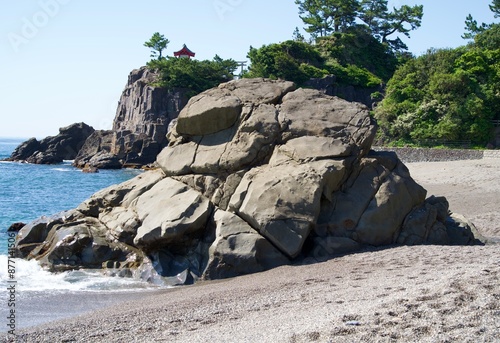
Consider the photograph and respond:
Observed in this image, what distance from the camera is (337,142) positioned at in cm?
1347

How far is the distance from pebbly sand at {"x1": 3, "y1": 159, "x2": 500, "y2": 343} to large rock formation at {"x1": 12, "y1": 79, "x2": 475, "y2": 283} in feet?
2.65

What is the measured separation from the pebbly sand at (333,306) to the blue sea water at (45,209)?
1921mm

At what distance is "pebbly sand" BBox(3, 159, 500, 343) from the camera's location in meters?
6.39

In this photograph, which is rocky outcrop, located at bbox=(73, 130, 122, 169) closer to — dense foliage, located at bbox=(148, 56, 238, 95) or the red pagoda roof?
dense foliage, located at bbox=(148, 56, 238, 95)

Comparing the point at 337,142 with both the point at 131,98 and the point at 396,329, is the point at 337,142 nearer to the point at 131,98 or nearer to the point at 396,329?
the point at 396,329

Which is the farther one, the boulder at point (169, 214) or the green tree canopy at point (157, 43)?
the green tree canopy at point (157, 43)

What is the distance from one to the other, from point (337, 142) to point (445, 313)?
716 centimetres

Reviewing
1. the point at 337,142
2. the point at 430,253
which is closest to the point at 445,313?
the point at 430,253

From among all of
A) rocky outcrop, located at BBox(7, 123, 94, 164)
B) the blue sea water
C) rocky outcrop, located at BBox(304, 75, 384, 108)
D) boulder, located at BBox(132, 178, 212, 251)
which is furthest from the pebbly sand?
rocky outcrop, located at BBox(7, 123, 94, 164)

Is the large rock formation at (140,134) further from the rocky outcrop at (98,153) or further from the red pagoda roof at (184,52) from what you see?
the red pagoda roof at (184,52)

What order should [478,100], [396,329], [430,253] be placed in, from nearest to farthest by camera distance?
1. [396,329]
2. [430,253]
3. [478,100]

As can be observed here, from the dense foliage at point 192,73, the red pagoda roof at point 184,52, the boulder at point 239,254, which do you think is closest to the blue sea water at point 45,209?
the boulder at point 239,254

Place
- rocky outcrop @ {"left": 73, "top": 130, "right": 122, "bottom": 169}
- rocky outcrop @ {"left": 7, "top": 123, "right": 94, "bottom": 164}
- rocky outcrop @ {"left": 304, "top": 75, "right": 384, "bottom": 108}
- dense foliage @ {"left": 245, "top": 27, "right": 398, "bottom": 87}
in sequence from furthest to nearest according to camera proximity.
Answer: rocky outcrop @ {"left": 7, "top": 123, "right": 94, "bottom": 164} → rocky outcrop @ {"left": 304, "top": 75, "right": 384, "bottom": 108} → dense foliage @ {"left": 245, "top": 27, "right": 398, "bottom": 87} → rocky outcrop @ {"left": 73, "top": 130, "right": 122, "bottom": 169}

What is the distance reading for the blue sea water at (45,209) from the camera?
38.9ft
